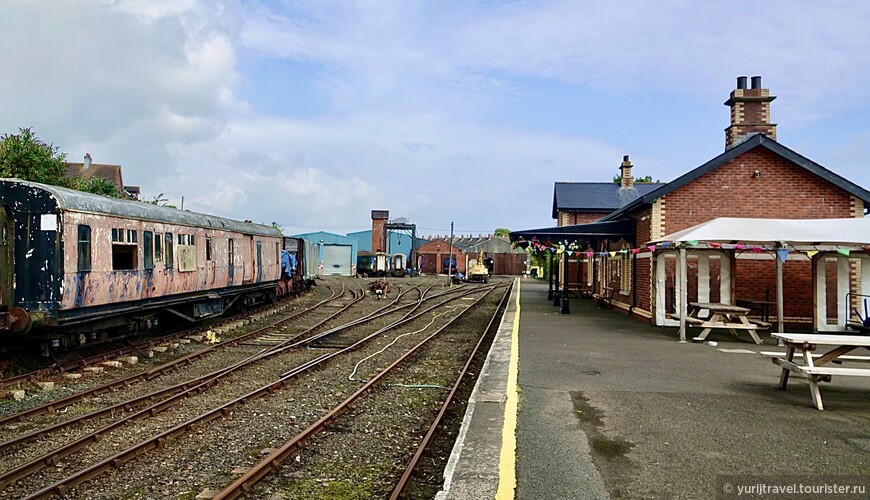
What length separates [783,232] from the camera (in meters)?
12.8

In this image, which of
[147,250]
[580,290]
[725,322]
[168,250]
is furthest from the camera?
[580,290]

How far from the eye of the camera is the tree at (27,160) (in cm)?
2273

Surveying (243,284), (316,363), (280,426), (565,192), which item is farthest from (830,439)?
(565,192)

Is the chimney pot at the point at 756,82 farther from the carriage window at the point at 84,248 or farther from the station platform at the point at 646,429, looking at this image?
the carriage window at the point at 84,248

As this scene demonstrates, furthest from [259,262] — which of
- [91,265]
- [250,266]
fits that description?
[91,265]

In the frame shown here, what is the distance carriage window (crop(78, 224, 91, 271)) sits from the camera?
1038 cm

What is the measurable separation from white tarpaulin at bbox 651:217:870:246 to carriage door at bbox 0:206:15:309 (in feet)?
37.4

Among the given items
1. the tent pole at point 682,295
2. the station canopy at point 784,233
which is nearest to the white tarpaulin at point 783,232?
the station canopy at point 784,233

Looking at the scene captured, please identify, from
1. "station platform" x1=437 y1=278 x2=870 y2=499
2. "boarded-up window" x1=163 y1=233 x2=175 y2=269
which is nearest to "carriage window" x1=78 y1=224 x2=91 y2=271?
"boarded-up window" x1=163 y1=233 x2=175 y2=269

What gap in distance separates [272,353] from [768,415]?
28.7 ft

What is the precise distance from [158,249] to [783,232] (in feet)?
40.9

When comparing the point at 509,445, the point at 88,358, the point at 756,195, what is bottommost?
the point at 88,358

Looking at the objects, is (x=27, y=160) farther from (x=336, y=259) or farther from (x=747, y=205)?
(x=336, y=259)

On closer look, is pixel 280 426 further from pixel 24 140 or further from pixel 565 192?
pixel 565 192
